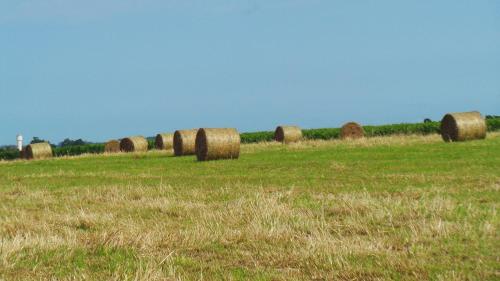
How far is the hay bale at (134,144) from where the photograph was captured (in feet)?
138

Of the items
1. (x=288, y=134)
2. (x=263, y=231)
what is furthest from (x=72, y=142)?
(x=263, y=231)

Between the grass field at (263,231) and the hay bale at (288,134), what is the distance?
26766 millimetres

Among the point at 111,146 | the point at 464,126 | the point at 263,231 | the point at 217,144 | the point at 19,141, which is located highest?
the point at 19,141

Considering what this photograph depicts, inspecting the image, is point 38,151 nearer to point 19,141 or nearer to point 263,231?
point 19,141

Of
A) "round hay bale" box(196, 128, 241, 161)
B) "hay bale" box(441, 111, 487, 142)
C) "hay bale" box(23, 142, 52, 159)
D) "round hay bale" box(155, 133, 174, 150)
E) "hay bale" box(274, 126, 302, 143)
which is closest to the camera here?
"round hay bale" box(196, 128, 241, 161)

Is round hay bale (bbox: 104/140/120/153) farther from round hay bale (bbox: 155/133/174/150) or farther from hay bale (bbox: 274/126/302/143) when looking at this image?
hay bale (bbox: 274/126/302/143)

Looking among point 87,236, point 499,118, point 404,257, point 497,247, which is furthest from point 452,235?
point 499,118

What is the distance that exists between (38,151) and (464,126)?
2510 cm

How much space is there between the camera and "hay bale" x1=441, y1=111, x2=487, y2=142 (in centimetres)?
3028

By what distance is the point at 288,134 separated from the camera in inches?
1671

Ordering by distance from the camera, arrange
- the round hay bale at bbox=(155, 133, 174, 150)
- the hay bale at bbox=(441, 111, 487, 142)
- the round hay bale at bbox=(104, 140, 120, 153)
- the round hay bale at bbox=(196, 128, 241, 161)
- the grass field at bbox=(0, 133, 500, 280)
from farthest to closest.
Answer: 1. the round hay bale at bbox=(104, 140, 120, 153)
2. the round hay bale at bbox=(155, 133, 174, 150)
3. the hay bale at bbox=(441, 111, 487, 142)
4. the round hay bale at bbox=(196, 128, 241, 161)
5. the grass field at bbox=(0, 133, 500, 280)

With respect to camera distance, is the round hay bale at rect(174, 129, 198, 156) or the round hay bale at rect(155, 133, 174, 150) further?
the round hay bale at rect(155, 133, 174, 150)

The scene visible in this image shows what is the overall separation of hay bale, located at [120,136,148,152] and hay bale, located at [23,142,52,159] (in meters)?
4.59

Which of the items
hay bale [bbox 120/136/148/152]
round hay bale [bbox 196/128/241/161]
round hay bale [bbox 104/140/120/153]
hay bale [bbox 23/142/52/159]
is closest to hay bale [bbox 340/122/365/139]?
hay bale [bbox 120/136/148/152]
